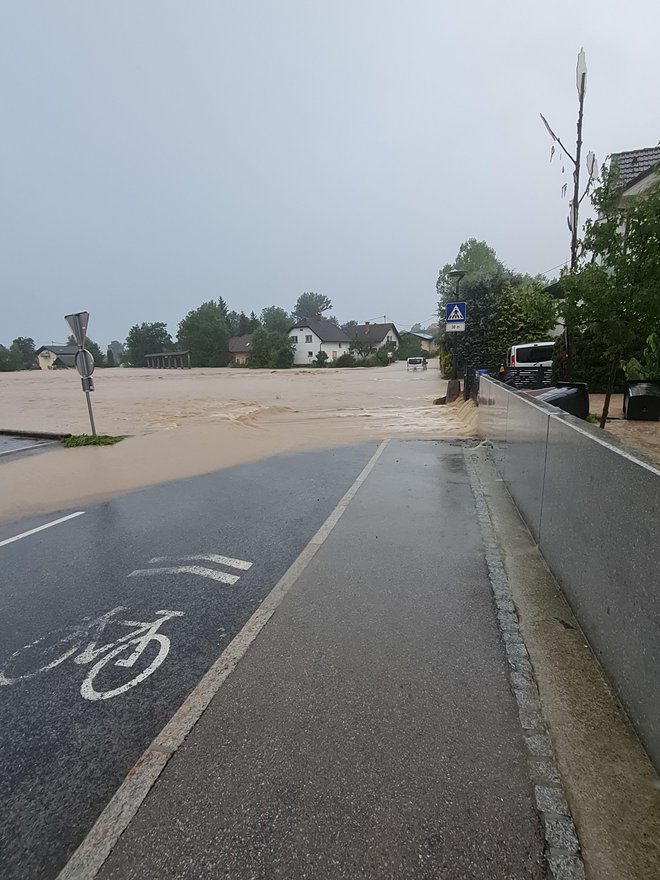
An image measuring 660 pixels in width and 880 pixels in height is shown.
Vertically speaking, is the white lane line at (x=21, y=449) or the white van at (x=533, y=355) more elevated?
the white van at (x=533, y=355)

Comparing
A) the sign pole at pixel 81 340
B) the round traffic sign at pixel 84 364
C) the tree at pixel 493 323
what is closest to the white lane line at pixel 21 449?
the sign pole at pixel 81 340

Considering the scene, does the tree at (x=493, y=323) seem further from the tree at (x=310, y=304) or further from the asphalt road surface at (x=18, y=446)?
the tree at (x=310, y=304)

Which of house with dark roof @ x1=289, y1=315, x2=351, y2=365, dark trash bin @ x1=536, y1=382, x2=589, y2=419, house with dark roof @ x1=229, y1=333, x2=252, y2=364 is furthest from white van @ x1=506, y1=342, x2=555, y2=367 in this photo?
house with dark roof @ x1=229, y1=333, x2=252, y2=364

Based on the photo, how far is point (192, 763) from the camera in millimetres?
2156

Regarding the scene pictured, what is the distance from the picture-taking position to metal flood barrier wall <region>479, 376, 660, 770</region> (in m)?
A: 2.12

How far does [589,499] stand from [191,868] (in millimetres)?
2669

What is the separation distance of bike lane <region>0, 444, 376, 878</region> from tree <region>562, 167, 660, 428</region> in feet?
15.8

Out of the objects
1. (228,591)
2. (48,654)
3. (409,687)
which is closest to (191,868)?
(409,687)

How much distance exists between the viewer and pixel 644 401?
33.6ft

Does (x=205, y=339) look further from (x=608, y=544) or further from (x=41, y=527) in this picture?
(x=608, y=544)

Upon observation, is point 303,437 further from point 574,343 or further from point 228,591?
point 574,343

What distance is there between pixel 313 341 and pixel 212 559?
83.0 metres

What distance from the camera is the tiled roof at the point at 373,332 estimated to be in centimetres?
9350

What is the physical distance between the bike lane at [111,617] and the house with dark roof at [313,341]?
78206mm
